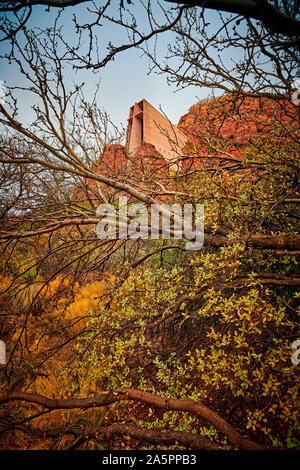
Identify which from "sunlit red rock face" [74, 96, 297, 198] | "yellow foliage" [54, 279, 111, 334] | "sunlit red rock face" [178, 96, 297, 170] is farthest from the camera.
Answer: "yellow foliage" [54, 279, 111, 334]

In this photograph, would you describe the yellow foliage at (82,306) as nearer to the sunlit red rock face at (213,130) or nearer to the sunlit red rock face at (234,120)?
the sunlit red rock face at (213,130)

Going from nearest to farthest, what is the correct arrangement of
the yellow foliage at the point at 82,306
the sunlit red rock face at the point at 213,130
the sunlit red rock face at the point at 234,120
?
the sunlit red rock face at the point at 234,120, the sunlit red rock face at the point at 213,130, the yellow foliage at the point at 82,306

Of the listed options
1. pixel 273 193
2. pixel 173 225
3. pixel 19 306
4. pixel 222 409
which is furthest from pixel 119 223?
pixel 19 306

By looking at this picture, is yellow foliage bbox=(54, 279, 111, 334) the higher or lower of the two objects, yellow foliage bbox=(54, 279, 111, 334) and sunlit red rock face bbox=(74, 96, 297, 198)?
the lower

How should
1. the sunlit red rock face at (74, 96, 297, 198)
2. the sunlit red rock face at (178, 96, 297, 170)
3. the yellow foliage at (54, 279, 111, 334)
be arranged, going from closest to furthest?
1. the sunlit red rock face at (178, 96, 297, 170)
2. the sunlit red rock face at (74, 96, 297, 198)
3. the yellow foliage at (54, 279, 111, 334)

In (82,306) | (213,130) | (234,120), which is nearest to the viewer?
(234,120)

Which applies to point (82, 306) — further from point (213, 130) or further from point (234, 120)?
point (234, 120)

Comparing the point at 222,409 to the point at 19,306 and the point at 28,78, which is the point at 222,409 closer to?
the point at 28,78

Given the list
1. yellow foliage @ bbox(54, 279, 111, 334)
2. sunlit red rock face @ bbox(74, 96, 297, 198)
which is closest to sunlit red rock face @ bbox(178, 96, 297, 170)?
sunlit red rock face @ bbox(74, 96, 297, 198)

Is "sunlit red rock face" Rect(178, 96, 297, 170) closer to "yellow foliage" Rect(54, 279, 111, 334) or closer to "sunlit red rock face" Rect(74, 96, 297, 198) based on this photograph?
"sunlit red rock face" Rect(74, 96, 297, 198)

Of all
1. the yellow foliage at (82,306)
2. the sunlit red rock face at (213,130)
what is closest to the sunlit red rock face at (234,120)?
the sunlit red rock face at (213,130)

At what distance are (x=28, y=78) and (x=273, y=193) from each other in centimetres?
316

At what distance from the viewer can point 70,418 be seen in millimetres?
2996

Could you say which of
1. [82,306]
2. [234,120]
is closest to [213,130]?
[234,120]
